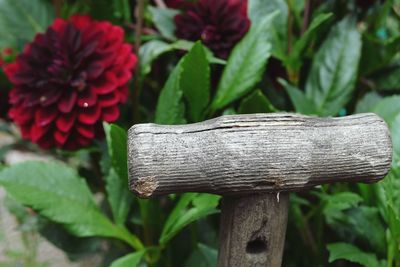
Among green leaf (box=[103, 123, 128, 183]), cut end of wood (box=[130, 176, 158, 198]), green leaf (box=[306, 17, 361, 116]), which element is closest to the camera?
cut end of wood (box=[130, 176, 158, 198])

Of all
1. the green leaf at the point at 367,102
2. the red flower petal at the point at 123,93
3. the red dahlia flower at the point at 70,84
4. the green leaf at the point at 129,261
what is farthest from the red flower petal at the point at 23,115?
the green leaf at the point at 367,102

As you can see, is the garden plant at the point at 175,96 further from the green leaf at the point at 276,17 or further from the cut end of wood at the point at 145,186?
the cut end of wood at the point at 145,186

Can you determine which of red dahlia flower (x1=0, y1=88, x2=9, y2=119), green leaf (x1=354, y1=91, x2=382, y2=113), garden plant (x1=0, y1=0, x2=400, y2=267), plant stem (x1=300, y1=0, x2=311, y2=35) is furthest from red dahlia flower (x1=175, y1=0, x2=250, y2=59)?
red dahlia flower (x1=0, y1=88, x2=9, y2=119)

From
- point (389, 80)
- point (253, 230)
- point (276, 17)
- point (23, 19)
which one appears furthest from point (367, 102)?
point (23, 19)

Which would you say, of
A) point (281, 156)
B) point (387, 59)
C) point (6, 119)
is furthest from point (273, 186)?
point (6, 119)

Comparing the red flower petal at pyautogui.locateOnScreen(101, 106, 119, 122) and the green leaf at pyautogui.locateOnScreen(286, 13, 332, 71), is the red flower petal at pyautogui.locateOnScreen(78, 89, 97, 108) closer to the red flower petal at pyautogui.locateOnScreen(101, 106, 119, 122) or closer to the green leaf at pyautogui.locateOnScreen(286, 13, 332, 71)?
the red flower petal at pyautogui.locateOnScreen(101, 106, 119, 122)

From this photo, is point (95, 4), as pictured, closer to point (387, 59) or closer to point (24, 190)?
point (24, 190)

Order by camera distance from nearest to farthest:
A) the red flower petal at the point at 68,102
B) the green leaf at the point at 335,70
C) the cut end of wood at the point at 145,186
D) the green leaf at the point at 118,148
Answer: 1. the cut end of wood at the point at 145,186
2. the green leaf at the point at 118,148
3. the red flower petal at the point at 68,102
4. the green leaf at the point at 335,70
